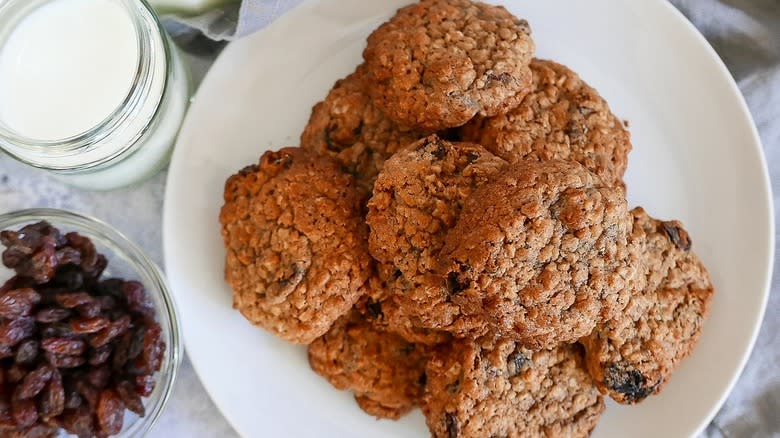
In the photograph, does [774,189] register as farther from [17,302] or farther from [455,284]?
[17,302]

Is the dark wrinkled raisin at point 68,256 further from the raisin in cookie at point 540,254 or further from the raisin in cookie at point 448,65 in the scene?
the raisin in cookie at point 540,254

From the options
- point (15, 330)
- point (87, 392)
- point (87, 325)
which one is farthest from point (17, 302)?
point (87, 392)

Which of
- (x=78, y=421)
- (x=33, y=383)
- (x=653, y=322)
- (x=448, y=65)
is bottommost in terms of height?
(x=78, y=421)

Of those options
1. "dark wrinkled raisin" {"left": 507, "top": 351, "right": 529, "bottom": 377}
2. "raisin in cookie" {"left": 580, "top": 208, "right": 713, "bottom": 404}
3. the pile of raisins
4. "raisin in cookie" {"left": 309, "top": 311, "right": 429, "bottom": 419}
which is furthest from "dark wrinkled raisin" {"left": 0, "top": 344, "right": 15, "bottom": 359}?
"raisin in cookie" {"left": 580, "top": 208, "right": 713, "bottom": 404}

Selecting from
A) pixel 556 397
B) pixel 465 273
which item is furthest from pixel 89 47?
pixel 556 397

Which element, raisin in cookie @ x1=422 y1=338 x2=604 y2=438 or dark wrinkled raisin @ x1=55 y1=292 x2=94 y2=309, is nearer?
raisin in cookie @ x1=422 y1=338 x2=604 y2=438

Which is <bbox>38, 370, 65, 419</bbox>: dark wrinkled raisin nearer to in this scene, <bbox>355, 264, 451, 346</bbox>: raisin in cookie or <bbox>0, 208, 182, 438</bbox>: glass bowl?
<bbox>0, 208, 182, 438</bbox>: glass bowl

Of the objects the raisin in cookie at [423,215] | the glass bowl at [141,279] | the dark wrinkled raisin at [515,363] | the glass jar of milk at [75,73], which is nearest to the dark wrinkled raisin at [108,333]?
the glass bowl at [141,279]
